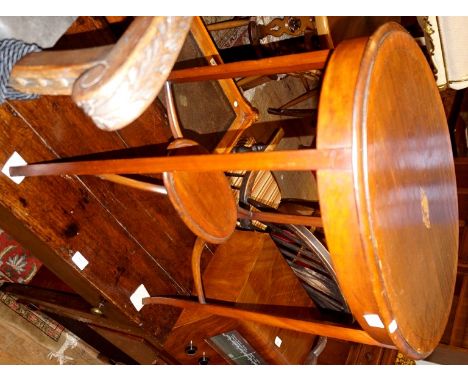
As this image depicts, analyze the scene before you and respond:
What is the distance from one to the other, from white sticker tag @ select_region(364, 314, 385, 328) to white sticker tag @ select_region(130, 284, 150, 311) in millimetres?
1263

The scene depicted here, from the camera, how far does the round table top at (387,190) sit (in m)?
0.89

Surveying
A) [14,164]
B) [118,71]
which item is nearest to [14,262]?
[14,164]

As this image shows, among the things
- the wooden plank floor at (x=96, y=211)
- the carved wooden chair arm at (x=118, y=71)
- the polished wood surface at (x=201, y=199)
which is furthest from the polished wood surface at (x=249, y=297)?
the carved wooden chair arm at (x=118, y=71)

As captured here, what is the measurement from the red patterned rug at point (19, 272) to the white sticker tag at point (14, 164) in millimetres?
1237

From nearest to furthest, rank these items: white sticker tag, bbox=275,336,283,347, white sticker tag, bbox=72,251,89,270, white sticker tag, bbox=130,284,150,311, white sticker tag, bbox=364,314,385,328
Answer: white sticker tag, bbox=364,314,385,328
white sticker tag, bbox=72,251,89,270
white sticker tag, bbox=130,284,150,311
white sticker tag, bbox=275,336,283,347

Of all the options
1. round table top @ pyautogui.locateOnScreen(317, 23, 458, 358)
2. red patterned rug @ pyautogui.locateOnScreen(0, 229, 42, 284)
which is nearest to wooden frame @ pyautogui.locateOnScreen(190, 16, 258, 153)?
round table top @ pyautogui.locateOnScreen(317, 23, 458, 358)

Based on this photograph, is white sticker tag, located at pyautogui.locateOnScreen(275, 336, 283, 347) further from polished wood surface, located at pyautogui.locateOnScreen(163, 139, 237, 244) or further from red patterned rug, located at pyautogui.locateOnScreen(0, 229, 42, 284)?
red patterned rug, located at pyautogui.locateOnScreen(0, 229, 42, 284)

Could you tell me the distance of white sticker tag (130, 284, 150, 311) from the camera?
2.01m

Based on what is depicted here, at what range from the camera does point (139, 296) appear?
2.04m

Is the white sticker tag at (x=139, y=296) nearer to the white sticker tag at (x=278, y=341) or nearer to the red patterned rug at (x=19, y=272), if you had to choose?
the white sticker tag at (x=278, y=341)

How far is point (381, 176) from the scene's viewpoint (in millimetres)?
979

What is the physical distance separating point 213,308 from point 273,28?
177cm
